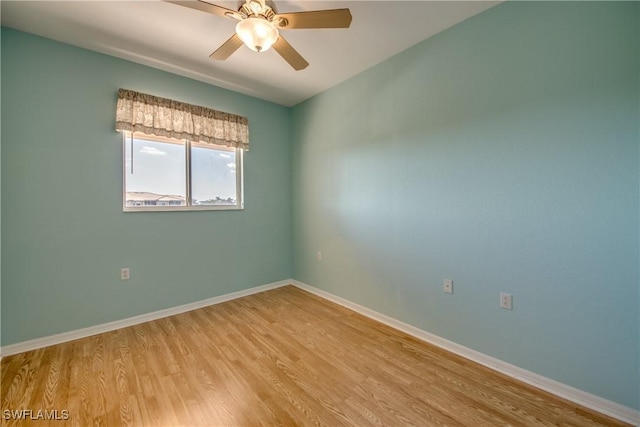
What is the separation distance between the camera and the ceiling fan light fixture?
1.46 meters

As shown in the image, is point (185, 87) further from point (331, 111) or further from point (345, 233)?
point (345, 233)

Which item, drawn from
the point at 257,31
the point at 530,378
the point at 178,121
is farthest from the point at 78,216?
the point at 530,378

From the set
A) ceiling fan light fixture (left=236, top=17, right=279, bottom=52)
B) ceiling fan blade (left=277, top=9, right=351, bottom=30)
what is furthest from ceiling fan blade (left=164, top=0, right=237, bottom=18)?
ceiling fan blade (left=277, top=9, right=351, bottom=30)

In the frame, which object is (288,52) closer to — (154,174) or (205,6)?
(205,6)

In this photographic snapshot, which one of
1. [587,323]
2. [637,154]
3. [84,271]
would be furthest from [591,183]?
[84,271]

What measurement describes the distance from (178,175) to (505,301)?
3.36 m

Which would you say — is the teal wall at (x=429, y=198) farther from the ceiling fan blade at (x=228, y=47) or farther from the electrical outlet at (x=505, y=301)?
the ceiling fan blade at (x=228, y=47)

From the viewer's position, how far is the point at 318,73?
2.85 metres

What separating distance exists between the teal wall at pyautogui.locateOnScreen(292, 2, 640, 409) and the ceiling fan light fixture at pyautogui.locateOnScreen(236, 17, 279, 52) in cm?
144

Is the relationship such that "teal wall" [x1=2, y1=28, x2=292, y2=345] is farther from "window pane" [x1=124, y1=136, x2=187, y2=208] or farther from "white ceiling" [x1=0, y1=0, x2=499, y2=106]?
"white ceiling" [x1=0, y1=0, x2=499, y2=106]

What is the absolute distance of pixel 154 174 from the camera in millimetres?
2770

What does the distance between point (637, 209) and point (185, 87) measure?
3854mm

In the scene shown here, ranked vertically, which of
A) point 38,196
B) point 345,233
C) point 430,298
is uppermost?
point 38,196

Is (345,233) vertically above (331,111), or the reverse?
(331,111)
